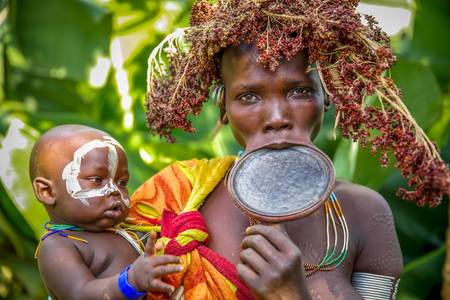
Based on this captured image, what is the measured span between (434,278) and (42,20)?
120 inches

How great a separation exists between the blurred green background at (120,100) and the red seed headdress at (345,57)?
156 cm

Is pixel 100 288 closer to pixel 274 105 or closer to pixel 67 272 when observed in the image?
pixel 67 272

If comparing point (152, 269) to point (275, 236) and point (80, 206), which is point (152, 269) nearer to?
point (275, 236)

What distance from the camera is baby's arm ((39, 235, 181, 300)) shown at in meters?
1.95

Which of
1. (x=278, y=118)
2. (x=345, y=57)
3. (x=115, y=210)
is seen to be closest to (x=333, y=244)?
(x=278, y=118)

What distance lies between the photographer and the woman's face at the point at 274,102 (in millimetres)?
2125

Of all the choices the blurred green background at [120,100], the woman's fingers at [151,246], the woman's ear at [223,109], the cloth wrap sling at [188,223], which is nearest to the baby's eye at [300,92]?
the woman's ear at [223,109]

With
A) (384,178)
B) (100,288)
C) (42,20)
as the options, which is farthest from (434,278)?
(42,20)

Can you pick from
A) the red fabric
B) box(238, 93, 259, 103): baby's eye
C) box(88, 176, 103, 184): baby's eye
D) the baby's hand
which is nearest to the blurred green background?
box(88, 176, 103, 184): baby's eye

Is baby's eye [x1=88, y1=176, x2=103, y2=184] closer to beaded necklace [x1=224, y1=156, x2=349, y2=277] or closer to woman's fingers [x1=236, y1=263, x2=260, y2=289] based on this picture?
beaded necklace [x1=224, y1=156, x2=349, y2=277]

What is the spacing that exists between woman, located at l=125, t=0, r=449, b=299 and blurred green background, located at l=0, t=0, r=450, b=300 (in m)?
1.45

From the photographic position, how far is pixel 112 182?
2.34 meters

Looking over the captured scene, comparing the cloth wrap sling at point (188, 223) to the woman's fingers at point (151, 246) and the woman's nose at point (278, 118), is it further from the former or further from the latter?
the woman's nose at point (278, 118)

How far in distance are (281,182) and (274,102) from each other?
24cm
